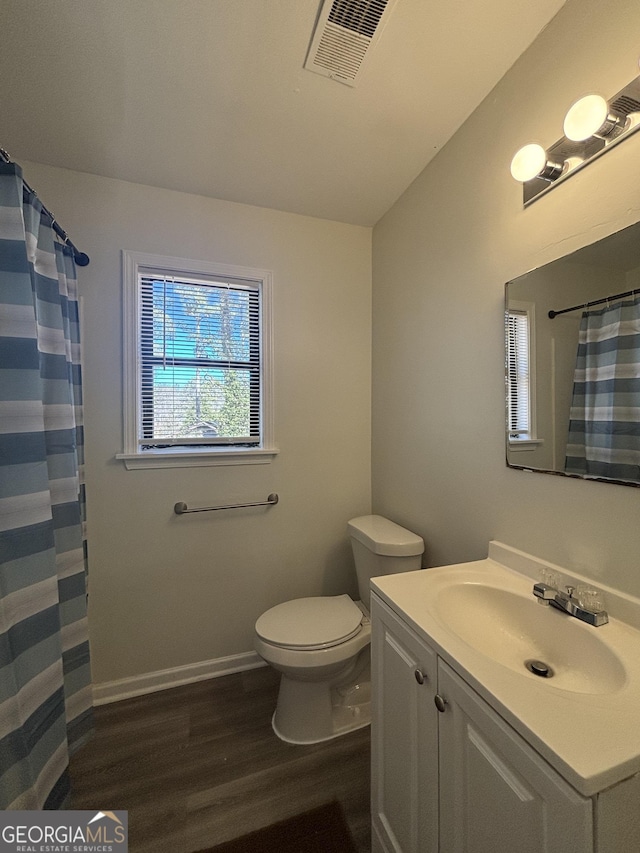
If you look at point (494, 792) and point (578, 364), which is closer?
point (494, 792)

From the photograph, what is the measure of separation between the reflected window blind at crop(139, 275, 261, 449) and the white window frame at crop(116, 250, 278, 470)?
0.04m

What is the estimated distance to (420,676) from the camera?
0.87 meters

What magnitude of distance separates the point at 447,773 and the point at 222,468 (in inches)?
58.4

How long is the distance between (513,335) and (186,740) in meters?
2.09

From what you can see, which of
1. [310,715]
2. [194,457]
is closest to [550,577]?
[310,715]

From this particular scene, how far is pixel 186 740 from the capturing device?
1.54m

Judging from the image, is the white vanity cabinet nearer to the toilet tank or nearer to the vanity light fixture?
the toilet tank

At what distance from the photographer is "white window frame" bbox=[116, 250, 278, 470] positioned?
69.0 inches

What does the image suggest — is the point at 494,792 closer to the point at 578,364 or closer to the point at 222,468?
the point at 578,364

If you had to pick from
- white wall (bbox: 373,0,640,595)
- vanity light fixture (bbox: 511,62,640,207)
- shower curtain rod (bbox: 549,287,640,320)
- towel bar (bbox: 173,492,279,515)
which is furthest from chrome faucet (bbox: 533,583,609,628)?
towel bar (bbox: 173,492,279,515)

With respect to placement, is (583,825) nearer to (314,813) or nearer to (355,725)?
(314,813)

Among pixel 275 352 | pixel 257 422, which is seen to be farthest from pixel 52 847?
pixel 275 352

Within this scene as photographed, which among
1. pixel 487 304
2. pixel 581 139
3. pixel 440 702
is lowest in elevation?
pixel 440 702

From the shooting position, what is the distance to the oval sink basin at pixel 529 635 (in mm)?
832
